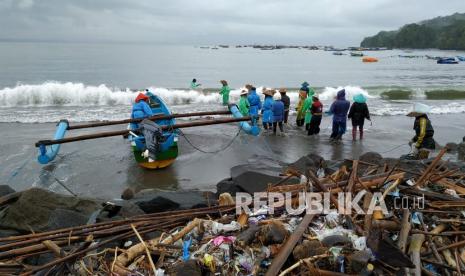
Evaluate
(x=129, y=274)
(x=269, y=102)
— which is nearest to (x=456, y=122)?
(x=269, y=102)

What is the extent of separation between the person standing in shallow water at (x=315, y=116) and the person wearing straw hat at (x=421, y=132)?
456 cm

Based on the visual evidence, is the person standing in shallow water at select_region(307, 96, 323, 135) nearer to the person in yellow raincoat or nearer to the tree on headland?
the person in yellow raincoat

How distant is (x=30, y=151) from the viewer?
12.9 m

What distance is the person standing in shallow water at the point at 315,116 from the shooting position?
1415cm

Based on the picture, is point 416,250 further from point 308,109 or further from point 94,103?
point 94,103

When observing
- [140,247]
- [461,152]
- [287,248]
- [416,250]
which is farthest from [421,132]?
[140,247]

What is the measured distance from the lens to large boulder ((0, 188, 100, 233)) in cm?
576

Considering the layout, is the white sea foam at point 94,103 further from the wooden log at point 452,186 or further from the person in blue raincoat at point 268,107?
the wooden log at point 452,186

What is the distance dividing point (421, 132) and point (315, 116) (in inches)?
203

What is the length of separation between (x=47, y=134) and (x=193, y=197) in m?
10.7

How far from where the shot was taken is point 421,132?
30.8 feet

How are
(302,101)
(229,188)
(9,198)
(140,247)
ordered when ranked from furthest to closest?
(302,101), (229,188), (9,198), (140,247)

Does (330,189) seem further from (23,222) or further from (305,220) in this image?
(23,222)

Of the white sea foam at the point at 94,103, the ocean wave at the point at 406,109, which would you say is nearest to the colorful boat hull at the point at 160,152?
the white sea foam at the point at 94,103
